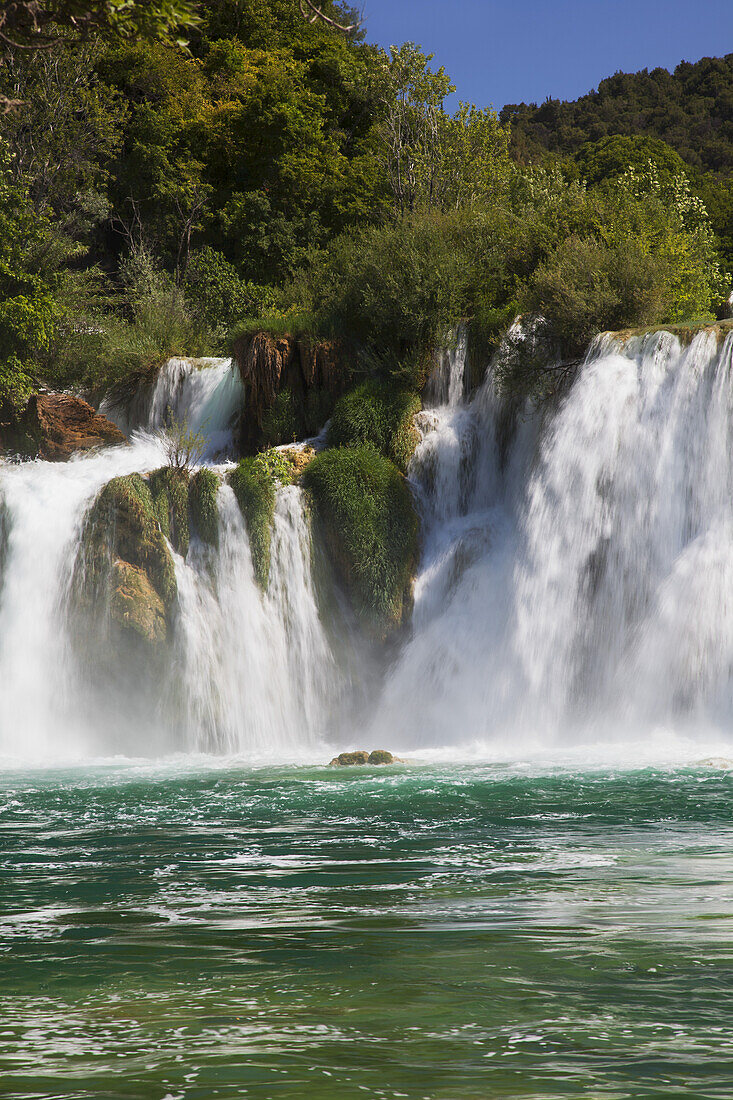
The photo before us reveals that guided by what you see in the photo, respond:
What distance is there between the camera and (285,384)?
22906 mm

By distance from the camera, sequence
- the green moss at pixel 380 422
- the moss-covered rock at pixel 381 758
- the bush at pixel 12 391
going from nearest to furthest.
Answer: the moss-covered rock at pixel 381 758
the green moss at pixel 380 422
the bush at pixel 12 391

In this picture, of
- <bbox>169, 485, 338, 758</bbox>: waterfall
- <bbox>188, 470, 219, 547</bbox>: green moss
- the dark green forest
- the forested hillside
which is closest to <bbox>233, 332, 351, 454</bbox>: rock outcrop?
the dark green forest

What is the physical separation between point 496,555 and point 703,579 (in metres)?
3.99

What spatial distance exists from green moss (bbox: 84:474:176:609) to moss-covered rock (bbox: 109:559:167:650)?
170 millimetres

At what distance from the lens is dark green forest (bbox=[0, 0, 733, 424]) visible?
70.7 ft

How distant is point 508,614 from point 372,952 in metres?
13.2

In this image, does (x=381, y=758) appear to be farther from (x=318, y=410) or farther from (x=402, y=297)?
(x=402, y=297)

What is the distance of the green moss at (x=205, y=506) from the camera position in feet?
60.7

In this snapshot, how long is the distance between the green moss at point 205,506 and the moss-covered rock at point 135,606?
1484 mm

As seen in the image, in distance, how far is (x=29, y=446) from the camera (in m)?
23.4

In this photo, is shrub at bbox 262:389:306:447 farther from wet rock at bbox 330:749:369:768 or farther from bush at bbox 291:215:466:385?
wet rock at bbox 330:749:369:768

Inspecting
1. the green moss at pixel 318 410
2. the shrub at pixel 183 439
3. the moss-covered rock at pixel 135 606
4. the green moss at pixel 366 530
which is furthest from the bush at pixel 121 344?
the moss-covered rock at pixel 135 606

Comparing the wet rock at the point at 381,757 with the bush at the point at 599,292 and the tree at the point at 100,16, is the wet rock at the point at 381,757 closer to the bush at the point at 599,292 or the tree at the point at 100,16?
the tree at the point at 100,16

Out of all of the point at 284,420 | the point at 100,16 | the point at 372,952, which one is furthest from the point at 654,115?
the point at 372,952
